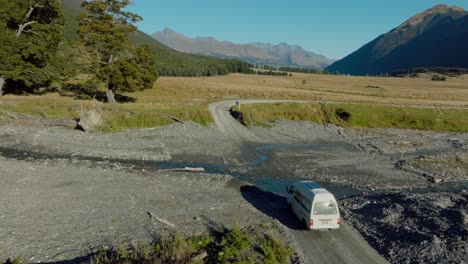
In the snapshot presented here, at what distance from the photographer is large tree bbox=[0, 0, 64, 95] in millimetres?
56031

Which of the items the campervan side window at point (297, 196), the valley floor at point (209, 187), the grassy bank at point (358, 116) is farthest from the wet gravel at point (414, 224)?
the grassy bank at point (358, 116)

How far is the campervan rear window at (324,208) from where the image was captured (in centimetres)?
2264

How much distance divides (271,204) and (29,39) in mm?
50859

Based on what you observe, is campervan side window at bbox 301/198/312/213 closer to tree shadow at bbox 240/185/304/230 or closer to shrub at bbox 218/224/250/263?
tree shadow at bbox 240/185/304/230

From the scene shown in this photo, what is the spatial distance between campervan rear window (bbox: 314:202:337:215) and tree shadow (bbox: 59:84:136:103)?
167 ft

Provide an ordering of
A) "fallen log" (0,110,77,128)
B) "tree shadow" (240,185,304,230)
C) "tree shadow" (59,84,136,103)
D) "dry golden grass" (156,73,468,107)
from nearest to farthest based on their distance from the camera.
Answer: "tree shadow" (240,185,304,230)
"fallen log" (0,110,77,128)
"tree shadow" (59,84,136,103)
"dry golden grass" (156,73,468,107)

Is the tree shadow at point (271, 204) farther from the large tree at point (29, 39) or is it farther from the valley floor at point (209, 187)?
the large tree at point (29, 39)

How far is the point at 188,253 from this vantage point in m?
18.6

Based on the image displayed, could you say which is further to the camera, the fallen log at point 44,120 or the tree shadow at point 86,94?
the tree shadow at point 86,94

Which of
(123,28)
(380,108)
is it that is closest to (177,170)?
(123,28)

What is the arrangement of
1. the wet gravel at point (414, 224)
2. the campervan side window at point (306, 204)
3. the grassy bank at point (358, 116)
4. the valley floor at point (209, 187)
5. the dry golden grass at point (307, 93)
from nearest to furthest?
the wet gravel at point (414, 224)
the valley floor at point (209, 187)
the campervan side window at point (306, 204)
the grassy bank at point (358, 116)
the dry golden grass at point (307, 93)

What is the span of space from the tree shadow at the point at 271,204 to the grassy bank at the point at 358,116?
32.7 meters

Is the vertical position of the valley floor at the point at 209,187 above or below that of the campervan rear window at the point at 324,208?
below

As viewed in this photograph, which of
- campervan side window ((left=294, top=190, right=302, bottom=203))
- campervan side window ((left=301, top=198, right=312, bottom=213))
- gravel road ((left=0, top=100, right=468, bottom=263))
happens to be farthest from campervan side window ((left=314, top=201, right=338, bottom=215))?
campervan side window ((left=294, top=190, right=302, bottom=203))
